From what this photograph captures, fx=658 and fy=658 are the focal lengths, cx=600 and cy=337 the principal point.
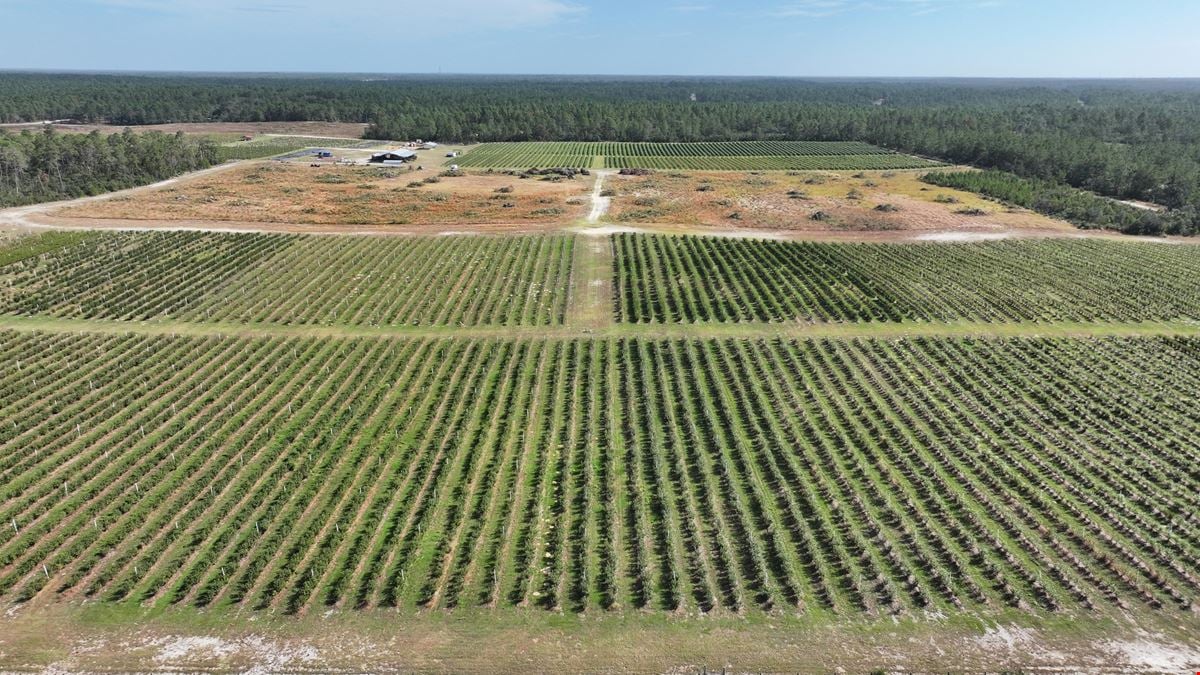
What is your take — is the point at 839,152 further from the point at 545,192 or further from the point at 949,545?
the point at 949,545

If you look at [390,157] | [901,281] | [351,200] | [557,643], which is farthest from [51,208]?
[901,281]

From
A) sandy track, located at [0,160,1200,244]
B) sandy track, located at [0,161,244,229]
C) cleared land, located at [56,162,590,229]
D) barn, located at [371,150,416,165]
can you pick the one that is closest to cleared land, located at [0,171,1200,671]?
sandy track, located at [0,160,1200,244]

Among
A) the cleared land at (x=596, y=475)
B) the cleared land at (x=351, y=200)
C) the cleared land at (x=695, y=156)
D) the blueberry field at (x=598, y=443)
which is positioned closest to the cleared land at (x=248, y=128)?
the cleared land at (x=695, y=156)

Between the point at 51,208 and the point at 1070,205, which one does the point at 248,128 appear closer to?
the point at 51,208

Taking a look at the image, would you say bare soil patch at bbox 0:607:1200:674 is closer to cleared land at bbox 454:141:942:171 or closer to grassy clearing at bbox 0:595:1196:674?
grassy clearing at bbox 0:595:1196:674

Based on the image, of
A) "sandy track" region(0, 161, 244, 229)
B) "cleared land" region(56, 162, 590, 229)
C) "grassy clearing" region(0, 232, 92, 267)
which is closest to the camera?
"grassy clearing" region(0, 232, 92, 267)

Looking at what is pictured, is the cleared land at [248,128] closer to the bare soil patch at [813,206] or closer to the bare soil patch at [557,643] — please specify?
the bare soil patch at [813,206]

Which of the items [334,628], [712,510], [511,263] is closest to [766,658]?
[712,510]

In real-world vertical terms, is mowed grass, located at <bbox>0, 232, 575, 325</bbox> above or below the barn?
below
